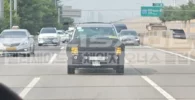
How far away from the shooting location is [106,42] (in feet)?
49.6

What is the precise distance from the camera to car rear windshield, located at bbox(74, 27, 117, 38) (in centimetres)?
1583

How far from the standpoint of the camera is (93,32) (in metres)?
16.0

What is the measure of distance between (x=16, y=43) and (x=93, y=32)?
361 inches

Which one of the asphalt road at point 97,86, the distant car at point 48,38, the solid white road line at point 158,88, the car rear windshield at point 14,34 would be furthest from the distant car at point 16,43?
the distant car at point 48,38

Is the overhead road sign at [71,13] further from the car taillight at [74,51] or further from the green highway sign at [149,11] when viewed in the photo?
the car taillight at [74,51]

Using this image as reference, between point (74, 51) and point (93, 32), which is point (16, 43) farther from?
point (74, 51)

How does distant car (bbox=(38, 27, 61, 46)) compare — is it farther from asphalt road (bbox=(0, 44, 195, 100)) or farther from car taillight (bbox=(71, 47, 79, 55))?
car taillight (bbox=(71, 47, 79, 55))

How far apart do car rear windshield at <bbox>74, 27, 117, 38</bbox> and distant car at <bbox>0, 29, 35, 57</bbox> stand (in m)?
8.73

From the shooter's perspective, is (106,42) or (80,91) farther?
(106,42)

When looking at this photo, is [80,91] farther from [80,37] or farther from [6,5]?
[6,5]

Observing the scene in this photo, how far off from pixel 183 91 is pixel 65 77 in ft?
15.5

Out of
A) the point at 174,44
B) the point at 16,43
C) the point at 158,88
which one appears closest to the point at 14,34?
the point at 16,43

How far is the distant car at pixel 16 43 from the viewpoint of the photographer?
24.1 metres

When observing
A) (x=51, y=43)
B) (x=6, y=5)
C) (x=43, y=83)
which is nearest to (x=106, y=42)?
(x=43, y=83)
